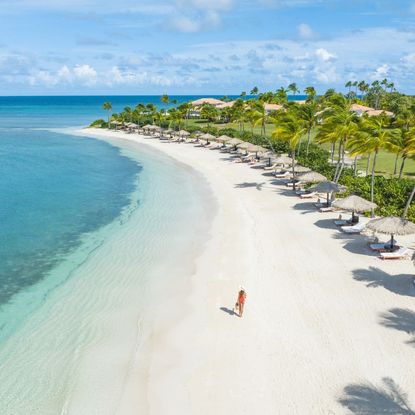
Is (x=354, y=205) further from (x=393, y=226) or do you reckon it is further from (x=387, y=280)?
(x=387, y=280)

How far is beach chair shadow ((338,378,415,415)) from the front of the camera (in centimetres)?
1067

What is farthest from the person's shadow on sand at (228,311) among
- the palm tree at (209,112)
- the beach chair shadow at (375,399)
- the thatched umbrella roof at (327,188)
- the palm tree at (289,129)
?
the palm tree at (209,112)

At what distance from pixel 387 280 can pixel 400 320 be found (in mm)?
3173

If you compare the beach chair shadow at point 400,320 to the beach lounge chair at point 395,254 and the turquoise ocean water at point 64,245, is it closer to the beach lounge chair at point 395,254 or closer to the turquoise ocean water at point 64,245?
the beach lounge chair at point 395,254

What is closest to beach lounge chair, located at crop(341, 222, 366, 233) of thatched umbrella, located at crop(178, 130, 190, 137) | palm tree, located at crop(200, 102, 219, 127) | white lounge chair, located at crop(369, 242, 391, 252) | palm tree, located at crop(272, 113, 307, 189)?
white lounge chair, located at crop(369, 242, 391, 252)

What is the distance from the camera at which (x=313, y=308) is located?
1561 cm

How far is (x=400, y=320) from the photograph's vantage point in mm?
14625

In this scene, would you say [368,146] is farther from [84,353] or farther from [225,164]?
[225,164]

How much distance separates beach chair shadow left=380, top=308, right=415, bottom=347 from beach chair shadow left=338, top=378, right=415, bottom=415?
2.75 meters

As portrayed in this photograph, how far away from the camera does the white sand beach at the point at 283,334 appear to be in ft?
37.0

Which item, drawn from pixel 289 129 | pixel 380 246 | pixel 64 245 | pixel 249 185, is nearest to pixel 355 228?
pixel 380 246

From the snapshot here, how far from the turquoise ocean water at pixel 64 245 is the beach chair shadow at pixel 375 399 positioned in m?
6.31

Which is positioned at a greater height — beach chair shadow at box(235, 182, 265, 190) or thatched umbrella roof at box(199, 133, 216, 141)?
thatched umbrella roof at box(199, 133, 216, 141)

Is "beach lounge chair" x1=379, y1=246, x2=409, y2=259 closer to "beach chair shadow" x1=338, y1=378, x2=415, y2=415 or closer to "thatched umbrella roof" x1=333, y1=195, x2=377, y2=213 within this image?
"thatched umbrella roof" x1=333, y1=195, x2=377, y2=213
